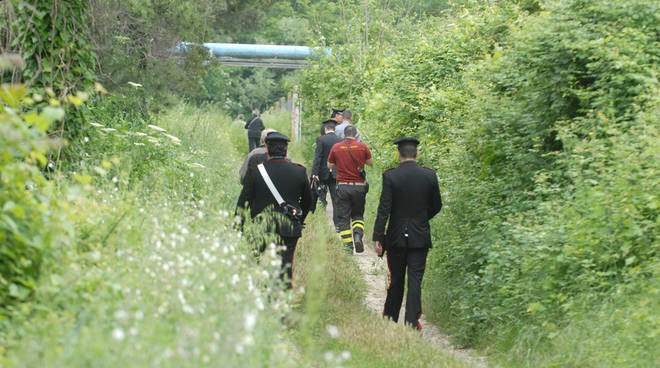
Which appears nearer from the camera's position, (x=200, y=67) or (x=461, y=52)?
(x=461, y=52)

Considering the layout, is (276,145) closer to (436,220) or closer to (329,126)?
(436,220)

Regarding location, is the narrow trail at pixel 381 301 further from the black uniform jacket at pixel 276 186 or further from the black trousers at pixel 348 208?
the black uniform jacket at pixel 276 186

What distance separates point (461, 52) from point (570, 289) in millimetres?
6219

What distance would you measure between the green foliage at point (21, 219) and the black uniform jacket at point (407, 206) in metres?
4.28

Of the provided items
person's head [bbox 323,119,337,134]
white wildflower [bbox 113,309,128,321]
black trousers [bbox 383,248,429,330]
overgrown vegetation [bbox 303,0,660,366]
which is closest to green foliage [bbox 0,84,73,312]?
white wildflower [bbox 113,309,128,321]

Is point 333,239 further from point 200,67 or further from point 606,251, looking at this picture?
point 200,67

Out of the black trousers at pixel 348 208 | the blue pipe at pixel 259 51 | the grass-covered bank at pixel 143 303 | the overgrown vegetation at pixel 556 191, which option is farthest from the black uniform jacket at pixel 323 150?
the blue pipe at pixel 259 51

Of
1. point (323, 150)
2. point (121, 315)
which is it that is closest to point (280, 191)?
point (121, 315)

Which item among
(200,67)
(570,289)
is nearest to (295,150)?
(200,67)

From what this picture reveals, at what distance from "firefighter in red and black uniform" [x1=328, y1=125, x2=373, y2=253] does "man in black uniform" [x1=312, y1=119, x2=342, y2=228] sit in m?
1.51

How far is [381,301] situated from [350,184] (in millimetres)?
2382

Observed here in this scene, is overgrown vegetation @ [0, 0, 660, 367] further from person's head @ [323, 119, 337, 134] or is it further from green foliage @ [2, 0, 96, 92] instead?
person's head @ [323, 119, 337, 134]

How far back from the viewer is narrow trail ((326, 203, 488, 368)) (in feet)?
24.0

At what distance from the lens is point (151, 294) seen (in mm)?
4203
